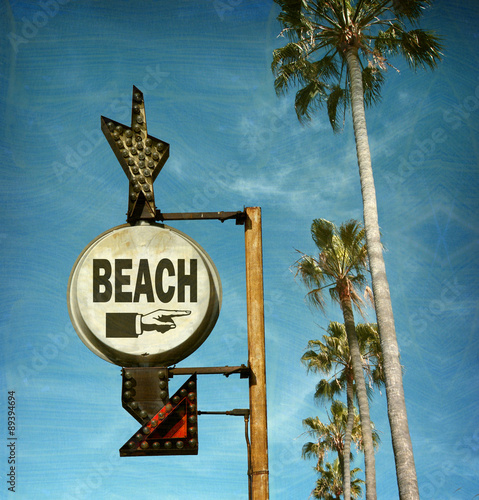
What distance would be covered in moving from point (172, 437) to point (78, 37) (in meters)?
55.6

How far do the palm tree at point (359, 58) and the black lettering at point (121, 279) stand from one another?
9.00 m

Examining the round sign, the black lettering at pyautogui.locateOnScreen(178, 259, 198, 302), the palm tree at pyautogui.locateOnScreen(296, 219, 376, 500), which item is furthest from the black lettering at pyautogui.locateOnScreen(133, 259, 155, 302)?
the palm tree at pyautogui.locateOnScreen(296, 219, 376, 500)

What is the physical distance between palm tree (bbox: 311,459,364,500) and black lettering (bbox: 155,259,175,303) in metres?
34.2

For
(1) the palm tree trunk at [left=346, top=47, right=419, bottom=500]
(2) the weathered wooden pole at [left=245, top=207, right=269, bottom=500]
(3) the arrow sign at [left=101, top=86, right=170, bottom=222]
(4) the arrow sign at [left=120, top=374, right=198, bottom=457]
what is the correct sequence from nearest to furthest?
1. (4) the arrow sign at [left=120, top=374, right=198, bottom=457]
2. (2) the weathered wooden pole at [left=245, top=207, right=269, bottom=500]
3. (3) the arrow sign at [left=101, top=86, right=170, bottom=222]
4. (1) the palm tree trunk at [left=346, top=47, right=419, bottom=500]

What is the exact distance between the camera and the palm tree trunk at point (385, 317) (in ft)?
37.6

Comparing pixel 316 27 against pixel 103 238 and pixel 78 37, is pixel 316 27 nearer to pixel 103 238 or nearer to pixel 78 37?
pixel 103 238

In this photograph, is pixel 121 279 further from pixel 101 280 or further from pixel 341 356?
pixel 341 356

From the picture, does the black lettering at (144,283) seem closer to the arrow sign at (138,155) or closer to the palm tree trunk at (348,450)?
the arrow sign at (138,155)

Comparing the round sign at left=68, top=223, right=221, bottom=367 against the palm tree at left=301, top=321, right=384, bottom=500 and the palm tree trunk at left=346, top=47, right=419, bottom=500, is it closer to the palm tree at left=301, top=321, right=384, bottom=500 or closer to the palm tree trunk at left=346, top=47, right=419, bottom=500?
the palm tree trunk at left=346, top=47, right=419, bottom=500

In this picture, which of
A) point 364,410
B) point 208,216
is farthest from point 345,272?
point 208,216

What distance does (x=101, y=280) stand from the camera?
4875 millimetres

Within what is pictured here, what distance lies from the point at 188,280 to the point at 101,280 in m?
0.71

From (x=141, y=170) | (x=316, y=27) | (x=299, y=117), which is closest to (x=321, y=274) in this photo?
(x=299, y=117)

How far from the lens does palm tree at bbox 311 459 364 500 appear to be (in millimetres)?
36031
